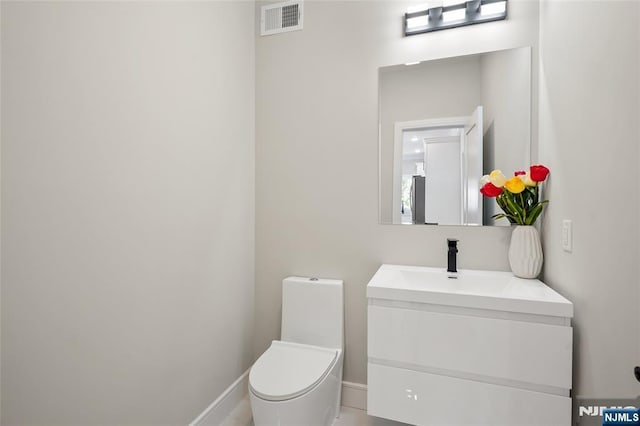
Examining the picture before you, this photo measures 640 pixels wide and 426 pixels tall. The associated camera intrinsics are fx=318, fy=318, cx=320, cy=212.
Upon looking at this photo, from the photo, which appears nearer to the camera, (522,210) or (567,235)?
(567,235)

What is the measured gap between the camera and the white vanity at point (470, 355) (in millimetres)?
1160

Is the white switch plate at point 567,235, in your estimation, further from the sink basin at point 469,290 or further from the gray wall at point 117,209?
the gray wall at point 117,209

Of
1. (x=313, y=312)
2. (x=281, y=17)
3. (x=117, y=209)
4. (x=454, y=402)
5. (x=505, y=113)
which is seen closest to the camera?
(x=117, y=209)

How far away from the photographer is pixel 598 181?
1.03m

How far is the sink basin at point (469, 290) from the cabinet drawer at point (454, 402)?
31 centimetres

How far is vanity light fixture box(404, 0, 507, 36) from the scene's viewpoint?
1611 mm

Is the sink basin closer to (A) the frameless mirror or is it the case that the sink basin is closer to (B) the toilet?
(A) the frameless mirror

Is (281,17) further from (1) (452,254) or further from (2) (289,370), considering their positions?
(2) (289,370)

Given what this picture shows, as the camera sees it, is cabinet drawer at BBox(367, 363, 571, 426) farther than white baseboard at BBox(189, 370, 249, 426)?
No

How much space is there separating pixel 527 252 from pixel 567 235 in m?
0.26

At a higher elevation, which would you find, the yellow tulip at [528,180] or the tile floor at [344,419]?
the yellow tulip at [528,180]

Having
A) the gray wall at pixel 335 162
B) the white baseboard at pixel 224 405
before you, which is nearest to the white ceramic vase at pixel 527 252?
the gray wall at pixel 335 162

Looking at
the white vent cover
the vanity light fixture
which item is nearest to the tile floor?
the vanity light fixture

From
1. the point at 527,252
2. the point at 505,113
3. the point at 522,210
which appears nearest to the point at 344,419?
the point at 527,252
